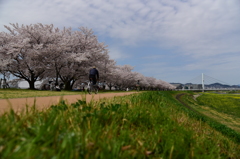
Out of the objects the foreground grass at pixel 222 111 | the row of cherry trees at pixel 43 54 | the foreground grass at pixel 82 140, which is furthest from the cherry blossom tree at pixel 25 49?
the foreground grass at pixel 82 140

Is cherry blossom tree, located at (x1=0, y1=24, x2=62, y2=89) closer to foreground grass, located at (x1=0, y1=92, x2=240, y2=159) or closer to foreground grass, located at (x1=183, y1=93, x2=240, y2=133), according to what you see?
foreground grass, located at (x1=183, y1=93, x2=240, y2=133)

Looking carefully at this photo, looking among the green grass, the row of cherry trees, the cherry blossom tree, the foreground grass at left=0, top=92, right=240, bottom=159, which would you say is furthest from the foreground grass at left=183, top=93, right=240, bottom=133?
the cherry blossom tree

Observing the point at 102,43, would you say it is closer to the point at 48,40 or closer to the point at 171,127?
the point at 48,40

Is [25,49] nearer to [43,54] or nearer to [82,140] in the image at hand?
[43,54]

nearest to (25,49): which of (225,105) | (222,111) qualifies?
(222,111)

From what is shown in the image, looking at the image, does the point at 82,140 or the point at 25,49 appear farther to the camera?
the point at 25,49

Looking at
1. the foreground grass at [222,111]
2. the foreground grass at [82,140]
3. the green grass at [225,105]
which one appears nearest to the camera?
the foreground grass at [82,140]

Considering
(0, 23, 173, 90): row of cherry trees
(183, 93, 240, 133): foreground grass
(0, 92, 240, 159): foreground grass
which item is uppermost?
(0, 23, 173, 90): row of cherry trees

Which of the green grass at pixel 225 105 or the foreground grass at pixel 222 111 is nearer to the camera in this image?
the foreground grass at pixel 222 111

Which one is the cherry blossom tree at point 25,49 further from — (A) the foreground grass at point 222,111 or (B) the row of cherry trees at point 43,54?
(A) the foreground grass at point 222,111

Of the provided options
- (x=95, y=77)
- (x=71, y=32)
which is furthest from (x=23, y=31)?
(x=95, y=77)

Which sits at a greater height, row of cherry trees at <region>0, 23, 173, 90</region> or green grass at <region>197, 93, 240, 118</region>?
row of cherry trees at <region>0, 23, 173, 90</region>

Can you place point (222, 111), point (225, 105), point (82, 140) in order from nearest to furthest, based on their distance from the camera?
point (82, 140) < point (222, 111) < point (225, 105)

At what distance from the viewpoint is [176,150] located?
2477mm
